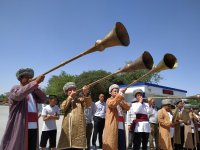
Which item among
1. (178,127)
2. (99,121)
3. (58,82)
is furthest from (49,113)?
(58,82)

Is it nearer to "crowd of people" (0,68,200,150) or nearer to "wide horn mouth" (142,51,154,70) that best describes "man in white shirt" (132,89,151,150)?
"crowd of people" (0,68,200,150)

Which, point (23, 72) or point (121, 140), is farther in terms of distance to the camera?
point (121, 140)

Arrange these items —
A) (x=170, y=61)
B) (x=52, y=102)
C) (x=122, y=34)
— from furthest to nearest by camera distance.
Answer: (x=52, y=102) → (x=170, y=61) → (x=122, y=34)

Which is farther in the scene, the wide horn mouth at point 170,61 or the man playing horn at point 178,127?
the man playing horn at point 178,127

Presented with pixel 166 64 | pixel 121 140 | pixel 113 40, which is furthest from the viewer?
pixel 121 140

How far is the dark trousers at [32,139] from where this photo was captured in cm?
423

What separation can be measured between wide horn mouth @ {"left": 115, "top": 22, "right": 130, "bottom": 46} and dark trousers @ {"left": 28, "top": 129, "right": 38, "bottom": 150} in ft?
6.77

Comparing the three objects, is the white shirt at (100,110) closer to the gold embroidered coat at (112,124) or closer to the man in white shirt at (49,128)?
the man in white shirt at (49,128)

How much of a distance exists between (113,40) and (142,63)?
1.12 meters

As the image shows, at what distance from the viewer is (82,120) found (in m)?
5.02

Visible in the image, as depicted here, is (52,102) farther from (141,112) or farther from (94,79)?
(94,79)

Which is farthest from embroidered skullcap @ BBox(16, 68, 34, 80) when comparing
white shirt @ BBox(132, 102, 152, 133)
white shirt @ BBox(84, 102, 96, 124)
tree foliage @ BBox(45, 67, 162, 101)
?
tree foliage @ BBox(45, 67, 162, 101)

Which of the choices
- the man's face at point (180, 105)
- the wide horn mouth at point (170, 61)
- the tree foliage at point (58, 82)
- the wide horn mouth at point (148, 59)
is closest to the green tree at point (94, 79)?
the tree foliage at point (58, 82)

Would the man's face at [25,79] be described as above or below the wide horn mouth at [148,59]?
below
